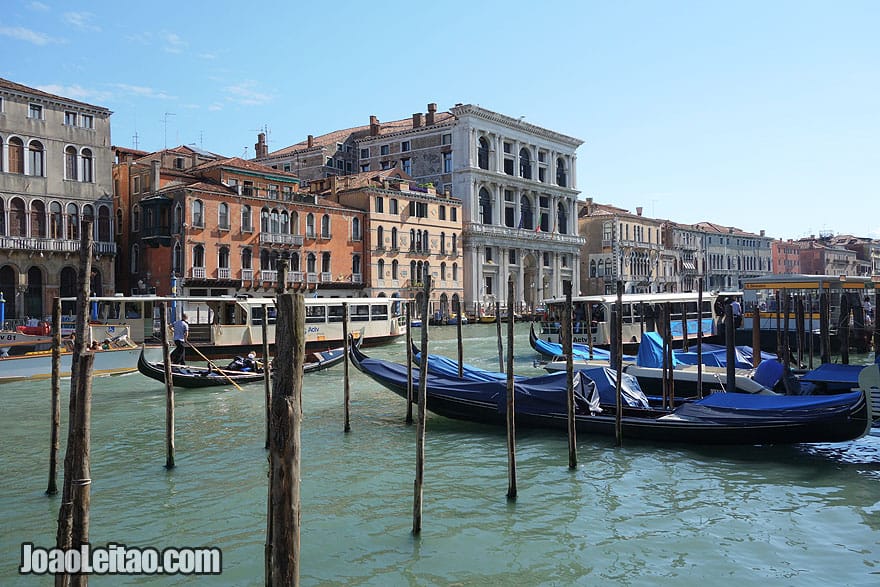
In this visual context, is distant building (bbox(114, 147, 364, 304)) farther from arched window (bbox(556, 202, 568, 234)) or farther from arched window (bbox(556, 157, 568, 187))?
arched window (bbox(556, 157, 568, 187))

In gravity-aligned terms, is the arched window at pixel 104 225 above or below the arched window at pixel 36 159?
below

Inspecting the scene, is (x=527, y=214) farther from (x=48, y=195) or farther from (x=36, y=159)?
(x=36, y=159)

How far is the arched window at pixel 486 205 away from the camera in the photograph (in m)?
40.9

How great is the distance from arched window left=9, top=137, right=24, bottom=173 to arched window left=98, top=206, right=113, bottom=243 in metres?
2.81

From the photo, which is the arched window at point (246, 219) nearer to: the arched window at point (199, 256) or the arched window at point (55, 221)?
the arched window at point (199, 256)

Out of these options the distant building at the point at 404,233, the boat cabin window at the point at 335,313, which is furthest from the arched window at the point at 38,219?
the distant building at the point at 404,233

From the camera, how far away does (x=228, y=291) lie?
→ 88.9 ft

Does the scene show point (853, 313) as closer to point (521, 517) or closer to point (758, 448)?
point (758, 448)

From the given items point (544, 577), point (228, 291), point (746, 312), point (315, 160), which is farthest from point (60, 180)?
point (544, 577)

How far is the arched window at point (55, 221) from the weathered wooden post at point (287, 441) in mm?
24219

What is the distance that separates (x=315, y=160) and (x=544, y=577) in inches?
1502

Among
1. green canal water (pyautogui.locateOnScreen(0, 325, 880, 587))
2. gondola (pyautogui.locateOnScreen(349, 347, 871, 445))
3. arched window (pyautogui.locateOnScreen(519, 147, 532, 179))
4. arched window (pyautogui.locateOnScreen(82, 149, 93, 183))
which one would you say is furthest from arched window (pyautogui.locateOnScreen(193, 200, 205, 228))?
arched window (pyautogui.locateOnScreen(519, 147, 532, 179))

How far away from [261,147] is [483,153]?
1406 cm

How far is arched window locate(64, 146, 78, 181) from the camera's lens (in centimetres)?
2433
